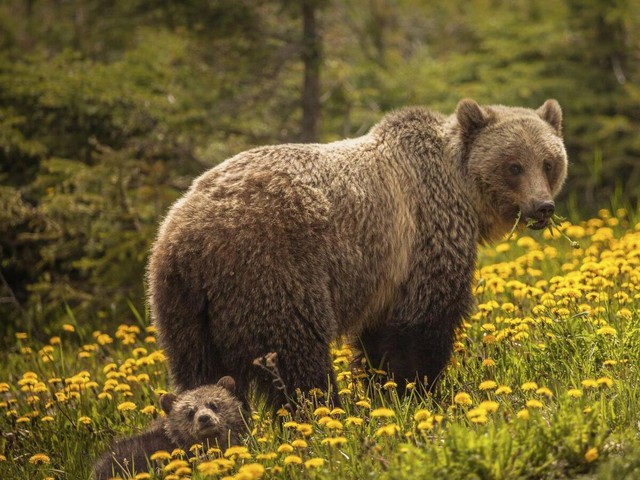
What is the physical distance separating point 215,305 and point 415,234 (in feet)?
5.22

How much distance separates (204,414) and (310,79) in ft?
18.3

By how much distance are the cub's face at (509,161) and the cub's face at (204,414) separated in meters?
2.39

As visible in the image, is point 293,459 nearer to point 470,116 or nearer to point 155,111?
point 470,116

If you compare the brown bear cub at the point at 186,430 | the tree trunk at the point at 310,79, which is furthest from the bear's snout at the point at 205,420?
the tree trunk at the point at 310,79

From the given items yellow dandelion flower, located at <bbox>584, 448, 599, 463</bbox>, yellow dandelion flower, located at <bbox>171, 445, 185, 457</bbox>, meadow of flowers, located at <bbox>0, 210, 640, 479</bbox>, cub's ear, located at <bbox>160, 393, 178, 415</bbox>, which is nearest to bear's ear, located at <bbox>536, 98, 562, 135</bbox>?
meadow of flowers, located at <bbox>0, 210, 640, 479</bbox>

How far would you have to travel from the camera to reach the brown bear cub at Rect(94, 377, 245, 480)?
5.38 metres

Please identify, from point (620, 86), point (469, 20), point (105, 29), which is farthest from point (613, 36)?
point (105, 29)

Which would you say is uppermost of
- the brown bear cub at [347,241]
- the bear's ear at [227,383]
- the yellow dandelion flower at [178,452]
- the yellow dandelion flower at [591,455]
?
the brown bear cub at [347,241]

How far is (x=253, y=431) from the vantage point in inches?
214

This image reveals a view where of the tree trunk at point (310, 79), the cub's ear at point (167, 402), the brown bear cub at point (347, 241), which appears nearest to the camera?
the brown bear cub at point (347, 241)

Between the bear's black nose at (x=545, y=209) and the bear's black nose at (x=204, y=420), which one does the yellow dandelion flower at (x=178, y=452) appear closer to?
the bear's black nose at (x=204, y=420)

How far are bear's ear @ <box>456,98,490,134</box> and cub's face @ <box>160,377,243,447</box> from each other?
8.50 feet

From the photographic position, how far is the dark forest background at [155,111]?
9258mm

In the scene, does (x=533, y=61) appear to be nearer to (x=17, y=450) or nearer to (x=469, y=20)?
(x=469, y=20)
